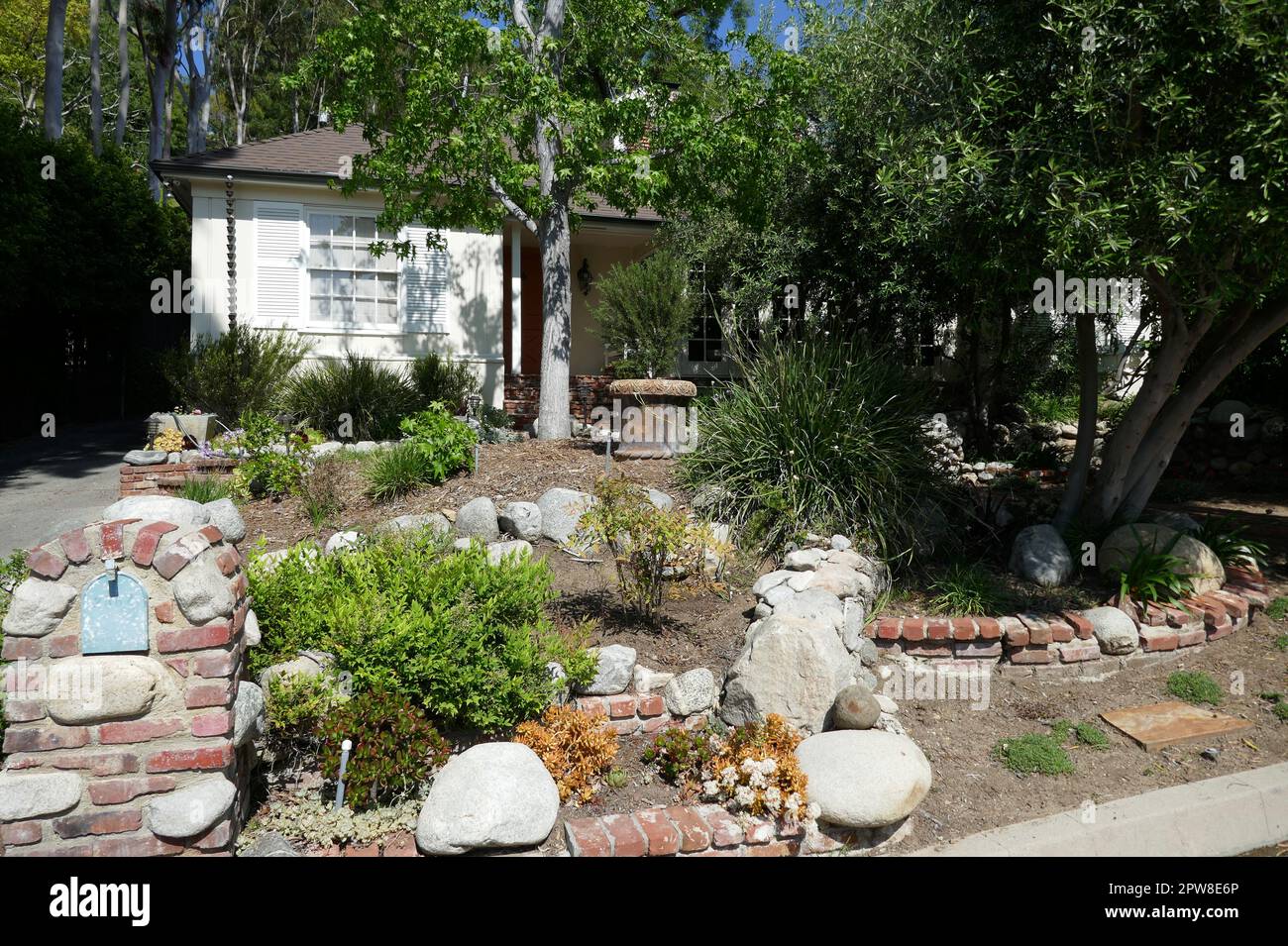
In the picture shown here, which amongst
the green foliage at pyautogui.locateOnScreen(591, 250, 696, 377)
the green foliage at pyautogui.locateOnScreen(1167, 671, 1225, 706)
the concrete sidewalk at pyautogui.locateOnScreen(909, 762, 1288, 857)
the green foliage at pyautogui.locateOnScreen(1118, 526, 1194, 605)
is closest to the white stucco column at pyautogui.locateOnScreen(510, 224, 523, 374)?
the green foliage at pyautogui.locateOnScreen(591, 250, 696, 377)

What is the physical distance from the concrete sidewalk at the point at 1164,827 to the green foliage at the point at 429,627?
183 centimetres

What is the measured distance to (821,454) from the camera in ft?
18.3

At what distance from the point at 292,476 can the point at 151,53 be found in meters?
19.6

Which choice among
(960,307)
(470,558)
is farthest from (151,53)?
(470,558)

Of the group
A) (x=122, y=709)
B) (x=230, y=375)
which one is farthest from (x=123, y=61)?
(x=122, y=709)

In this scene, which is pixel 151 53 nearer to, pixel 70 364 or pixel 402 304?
pixel 70 364

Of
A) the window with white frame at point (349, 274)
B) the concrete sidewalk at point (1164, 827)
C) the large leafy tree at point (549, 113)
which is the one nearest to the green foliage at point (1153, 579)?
the concrete sidewalk at point (1164, 827)

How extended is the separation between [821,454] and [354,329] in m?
8.10

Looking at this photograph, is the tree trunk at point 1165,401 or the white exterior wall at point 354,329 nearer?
the tree trunk at point 1165,401

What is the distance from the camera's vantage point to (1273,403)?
401 inches

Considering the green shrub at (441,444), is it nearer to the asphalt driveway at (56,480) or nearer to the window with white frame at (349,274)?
the asphalt driveway at (56,480)

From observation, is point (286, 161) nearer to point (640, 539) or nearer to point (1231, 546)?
point (640, 539)

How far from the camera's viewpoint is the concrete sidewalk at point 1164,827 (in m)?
3.42

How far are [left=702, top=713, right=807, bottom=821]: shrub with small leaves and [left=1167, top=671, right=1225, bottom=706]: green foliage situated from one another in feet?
8.64
